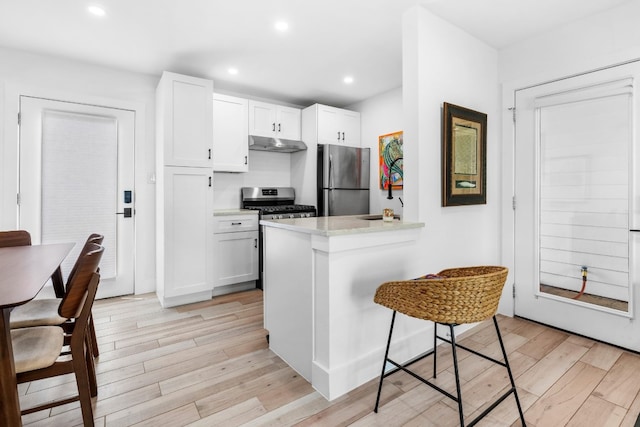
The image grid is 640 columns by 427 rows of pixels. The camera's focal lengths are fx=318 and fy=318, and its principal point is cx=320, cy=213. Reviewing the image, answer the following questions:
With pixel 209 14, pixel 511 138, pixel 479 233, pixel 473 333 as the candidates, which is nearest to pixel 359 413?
pixel 473 333

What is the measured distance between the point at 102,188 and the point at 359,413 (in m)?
3.31

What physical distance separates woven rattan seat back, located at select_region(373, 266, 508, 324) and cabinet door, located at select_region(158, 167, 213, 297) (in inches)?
100

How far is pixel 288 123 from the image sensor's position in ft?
14.1

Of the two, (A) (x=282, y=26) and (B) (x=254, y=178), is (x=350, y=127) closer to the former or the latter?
(B) (x=254, y=178)

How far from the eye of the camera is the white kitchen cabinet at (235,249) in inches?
143

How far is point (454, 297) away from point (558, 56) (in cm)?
244

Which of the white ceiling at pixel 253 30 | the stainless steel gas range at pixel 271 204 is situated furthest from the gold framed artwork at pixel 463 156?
the stainless steel gas range at pixel 271 204

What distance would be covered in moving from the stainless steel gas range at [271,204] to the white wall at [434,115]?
1877 mm

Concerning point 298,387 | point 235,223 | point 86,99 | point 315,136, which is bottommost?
point 298,387

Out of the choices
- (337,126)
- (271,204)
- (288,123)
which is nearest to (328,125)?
(337,126)

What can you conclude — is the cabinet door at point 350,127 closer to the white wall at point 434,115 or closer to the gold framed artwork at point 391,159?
the gold framed artwork at point 391,159

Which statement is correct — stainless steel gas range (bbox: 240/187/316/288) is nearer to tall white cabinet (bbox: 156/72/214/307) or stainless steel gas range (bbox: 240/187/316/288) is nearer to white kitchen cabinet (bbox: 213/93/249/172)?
white kitchen cabinet (bbox: 213/93/249/172)

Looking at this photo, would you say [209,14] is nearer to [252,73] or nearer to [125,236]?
[252,73]

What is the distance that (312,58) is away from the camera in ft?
10.3
